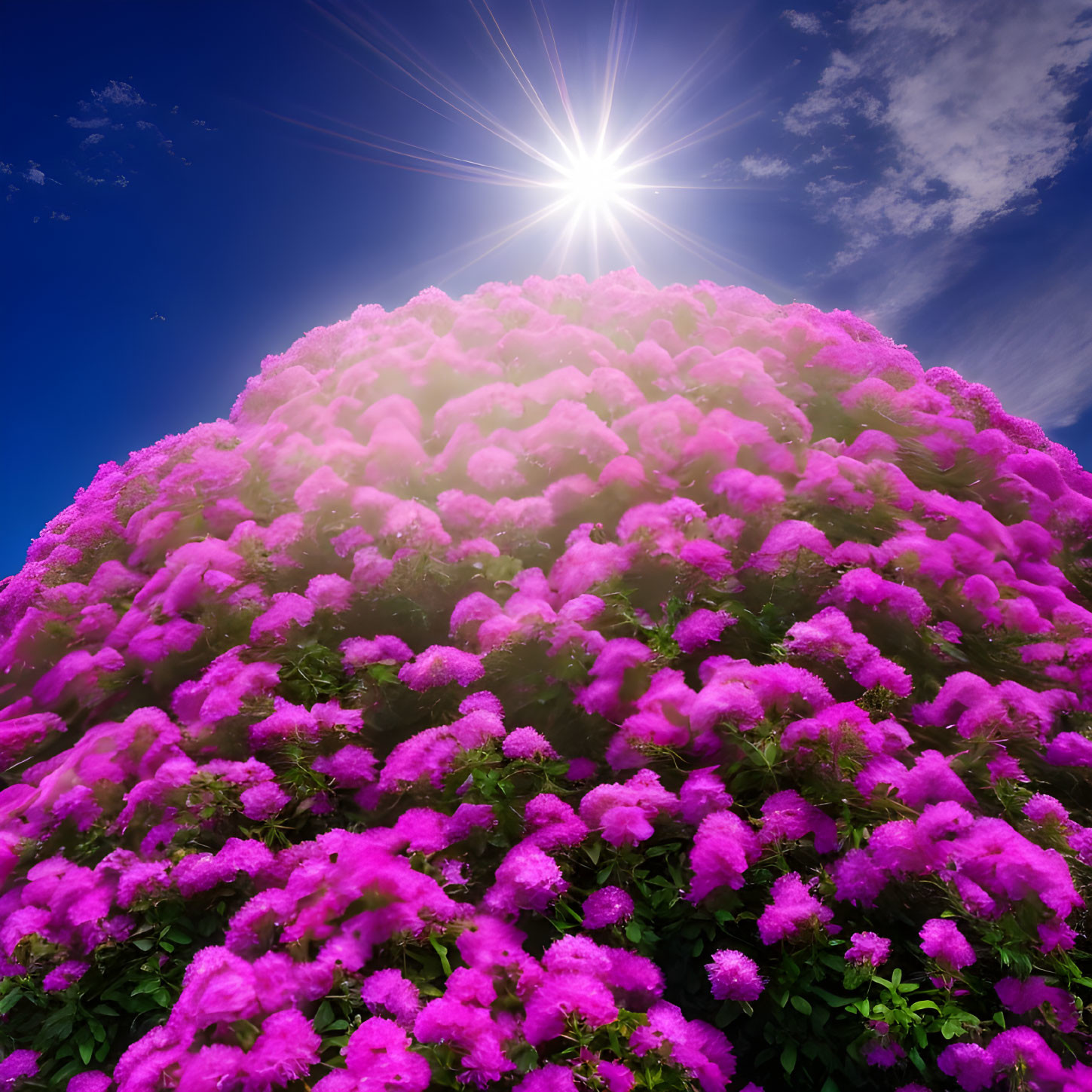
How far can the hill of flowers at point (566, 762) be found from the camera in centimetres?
237

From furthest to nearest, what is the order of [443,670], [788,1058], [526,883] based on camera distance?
[443,670] → [526,883] → [788,1058]

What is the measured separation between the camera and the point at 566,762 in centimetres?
282

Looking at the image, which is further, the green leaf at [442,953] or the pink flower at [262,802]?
the pink flower at [262,802]

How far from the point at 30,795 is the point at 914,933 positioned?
371 cm

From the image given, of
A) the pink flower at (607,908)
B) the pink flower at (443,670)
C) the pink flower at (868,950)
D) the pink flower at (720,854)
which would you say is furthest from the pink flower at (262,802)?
the pink flower at (868,950)

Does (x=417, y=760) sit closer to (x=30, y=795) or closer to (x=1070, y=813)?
(x=30, y=795)

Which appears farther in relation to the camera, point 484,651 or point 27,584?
point 27,584

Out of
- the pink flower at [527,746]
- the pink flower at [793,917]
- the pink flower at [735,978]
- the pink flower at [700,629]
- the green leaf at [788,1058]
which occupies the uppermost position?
the pink flower at [700,629]

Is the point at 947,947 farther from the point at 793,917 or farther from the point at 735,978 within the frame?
the point at 735,978

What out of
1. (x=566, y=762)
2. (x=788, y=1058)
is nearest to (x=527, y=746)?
(x=566, y=762)

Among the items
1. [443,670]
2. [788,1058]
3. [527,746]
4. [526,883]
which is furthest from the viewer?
[443,670]

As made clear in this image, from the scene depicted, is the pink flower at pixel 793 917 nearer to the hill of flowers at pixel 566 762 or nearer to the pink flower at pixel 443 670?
the hill of flowers at pixel 566 762

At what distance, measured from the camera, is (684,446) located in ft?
11.9

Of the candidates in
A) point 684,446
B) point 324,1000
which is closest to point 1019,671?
point 684,446
